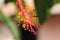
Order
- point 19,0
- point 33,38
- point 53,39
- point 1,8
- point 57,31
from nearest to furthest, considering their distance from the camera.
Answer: point 19,0
point 1,8
point 33,38
point 57,31
point 53,39

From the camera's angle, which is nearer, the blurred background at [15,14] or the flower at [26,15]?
the flower at [26,15]

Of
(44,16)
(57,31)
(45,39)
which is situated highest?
(44,16)

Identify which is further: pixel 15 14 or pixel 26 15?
pixel 15 14

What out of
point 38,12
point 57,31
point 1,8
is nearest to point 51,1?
point 38,12

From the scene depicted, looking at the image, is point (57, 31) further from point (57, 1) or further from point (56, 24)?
point (57, 1)

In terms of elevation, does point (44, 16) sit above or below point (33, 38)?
above

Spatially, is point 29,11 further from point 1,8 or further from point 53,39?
point 53,39

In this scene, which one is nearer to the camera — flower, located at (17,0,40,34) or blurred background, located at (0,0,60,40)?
flower, located at (17,0,40,34)

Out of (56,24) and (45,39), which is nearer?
(56,24)

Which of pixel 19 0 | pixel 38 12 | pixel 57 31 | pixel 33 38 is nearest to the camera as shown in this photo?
pixel 19 0
